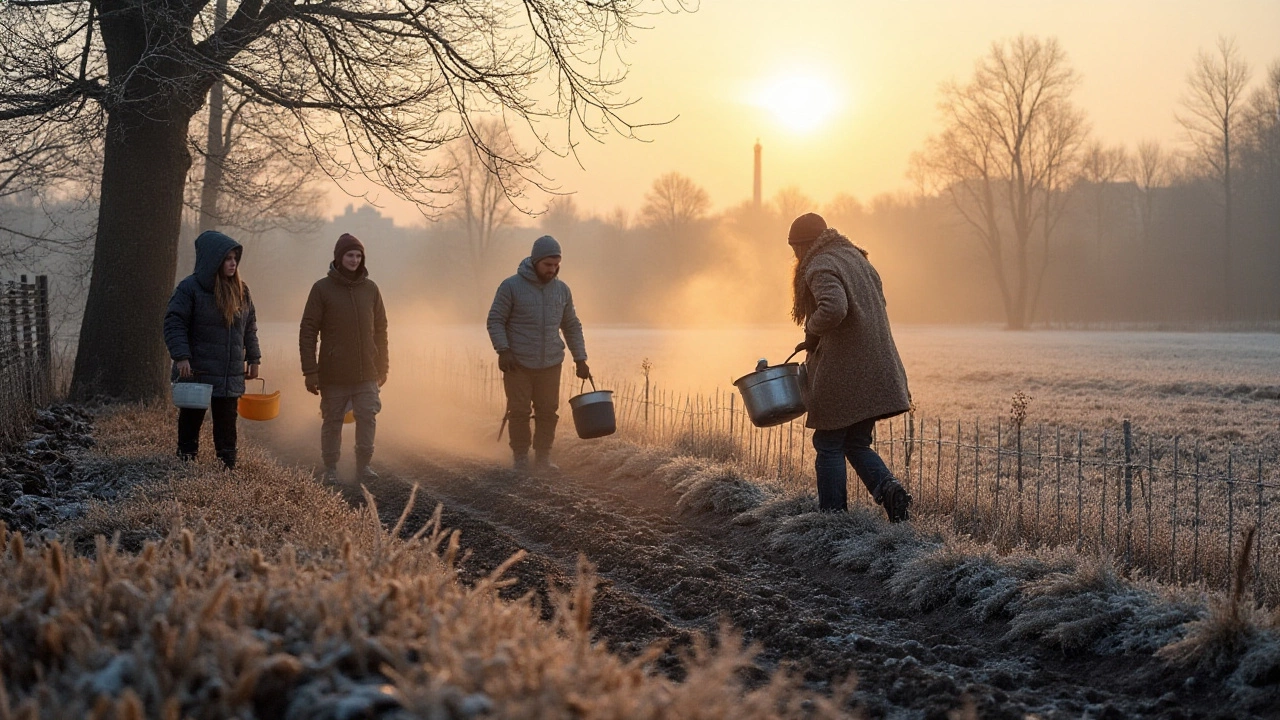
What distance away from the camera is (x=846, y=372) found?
23.0ft

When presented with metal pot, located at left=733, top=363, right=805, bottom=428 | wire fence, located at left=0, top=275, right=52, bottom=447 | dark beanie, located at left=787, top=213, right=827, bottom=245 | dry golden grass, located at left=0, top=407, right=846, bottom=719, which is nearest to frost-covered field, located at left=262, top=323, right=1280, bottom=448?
metal pot, located at left=733, top=363, right=805, bottom=428

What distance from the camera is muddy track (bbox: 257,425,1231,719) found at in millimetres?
4145

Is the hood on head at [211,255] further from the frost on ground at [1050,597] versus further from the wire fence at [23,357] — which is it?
the frost on ground at [1050,597]

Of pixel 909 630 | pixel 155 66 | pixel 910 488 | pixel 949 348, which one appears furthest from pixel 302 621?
pixel 949 348

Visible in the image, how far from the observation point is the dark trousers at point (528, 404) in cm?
1052

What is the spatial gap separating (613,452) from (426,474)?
1.96 m

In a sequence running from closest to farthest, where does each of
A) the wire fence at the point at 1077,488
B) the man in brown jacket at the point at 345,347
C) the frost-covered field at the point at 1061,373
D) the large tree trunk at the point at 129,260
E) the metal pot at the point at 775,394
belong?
the wire fence at the point at 1077,488
the metal pot at the point at 775,394
the man in brown jacket at the point at 345,347
the large tree trunk at the point at 129,260
the frost-covered field at the point at 1061,373

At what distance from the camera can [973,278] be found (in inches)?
2611

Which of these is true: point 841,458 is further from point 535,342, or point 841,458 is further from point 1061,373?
point 1061,373

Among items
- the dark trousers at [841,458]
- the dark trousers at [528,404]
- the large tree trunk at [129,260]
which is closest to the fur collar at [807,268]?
the dark trousers at [841,458]

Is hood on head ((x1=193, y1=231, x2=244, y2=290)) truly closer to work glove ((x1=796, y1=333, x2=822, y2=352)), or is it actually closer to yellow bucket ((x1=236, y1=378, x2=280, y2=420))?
yellow bucket ((x1=236, y1=378, x2=280, y2=420))

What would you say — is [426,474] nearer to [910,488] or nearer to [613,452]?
[613,452]

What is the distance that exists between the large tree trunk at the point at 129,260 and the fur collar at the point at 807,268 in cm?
819

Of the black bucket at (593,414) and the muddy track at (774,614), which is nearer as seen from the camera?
the muddy track at (774,614)
